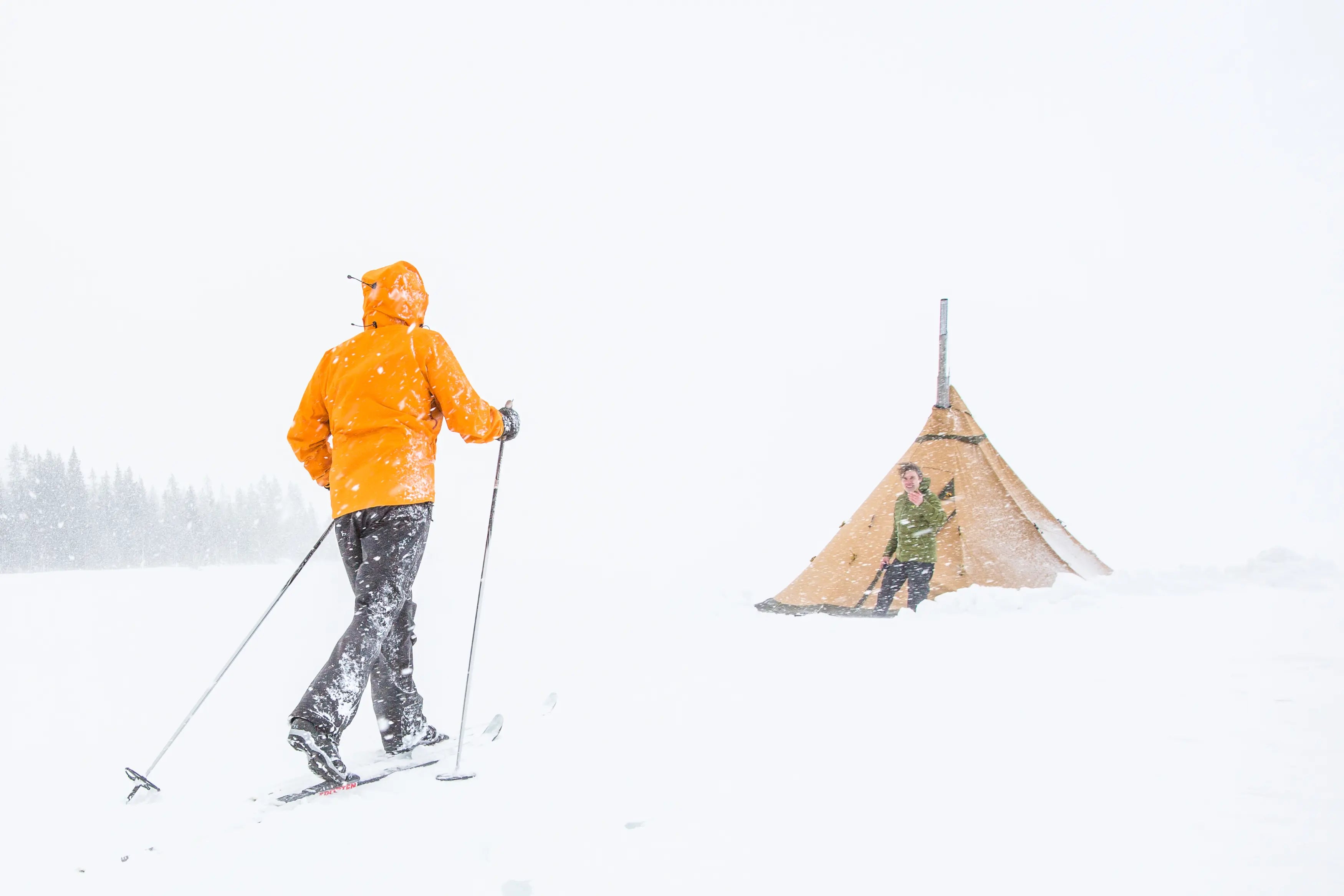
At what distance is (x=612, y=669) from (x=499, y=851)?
2.71m

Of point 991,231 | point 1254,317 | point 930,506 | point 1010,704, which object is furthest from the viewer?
point 991,231

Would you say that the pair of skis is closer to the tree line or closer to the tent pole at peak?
the tent pole at peak

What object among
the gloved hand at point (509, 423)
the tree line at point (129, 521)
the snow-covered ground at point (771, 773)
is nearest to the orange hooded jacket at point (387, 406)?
the gloved hand at point (509, 423)

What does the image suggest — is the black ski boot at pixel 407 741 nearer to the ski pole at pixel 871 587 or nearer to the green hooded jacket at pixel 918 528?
the green hooded jacket at pixel 918 528

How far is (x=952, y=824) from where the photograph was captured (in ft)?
6.31

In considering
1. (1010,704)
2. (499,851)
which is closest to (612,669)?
(1010,704)

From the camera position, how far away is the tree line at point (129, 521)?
25.6 m

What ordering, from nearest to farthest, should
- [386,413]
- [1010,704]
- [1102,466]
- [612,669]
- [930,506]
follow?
[386,413], [1010,704], [612,669], [930,506], [1102,466]

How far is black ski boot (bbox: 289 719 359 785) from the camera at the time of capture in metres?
2.44

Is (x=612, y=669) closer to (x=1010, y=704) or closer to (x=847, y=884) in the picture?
(x=1010, y=704)

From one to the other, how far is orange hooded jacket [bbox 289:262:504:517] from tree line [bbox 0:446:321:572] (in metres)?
21.8

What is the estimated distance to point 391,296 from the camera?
3.08 meters

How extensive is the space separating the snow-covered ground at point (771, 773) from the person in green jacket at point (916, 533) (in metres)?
1.15

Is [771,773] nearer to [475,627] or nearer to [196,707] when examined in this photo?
[475,627]
